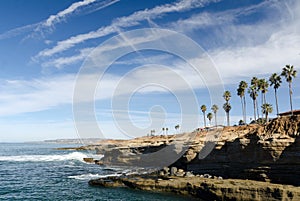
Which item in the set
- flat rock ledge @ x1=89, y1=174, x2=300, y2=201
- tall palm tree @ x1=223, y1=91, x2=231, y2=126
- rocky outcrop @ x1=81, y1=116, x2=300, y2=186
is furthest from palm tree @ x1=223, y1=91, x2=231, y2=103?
flat rock ledge @ x1=89, y1=174, x2=300, y2=201

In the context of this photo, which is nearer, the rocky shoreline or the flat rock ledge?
the flat rock ledge

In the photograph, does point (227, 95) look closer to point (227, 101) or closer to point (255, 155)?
point (227, 101)

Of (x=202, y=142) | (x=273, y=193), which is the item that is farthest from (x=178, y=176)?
(x=273, y=193)

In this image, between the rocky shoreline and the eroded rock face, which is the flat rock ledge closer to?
the rocky shoreline

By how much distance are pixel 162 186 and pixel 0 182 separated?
31.0 metres

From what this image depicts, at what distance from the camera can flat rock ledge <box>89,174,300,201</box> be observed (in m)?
30.1

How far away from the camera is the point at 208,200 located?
3453 centimetres

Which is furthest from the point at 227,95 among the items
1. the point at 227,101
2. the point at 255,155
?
the point at 255,155

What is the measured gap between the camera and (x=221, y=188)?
3369cm

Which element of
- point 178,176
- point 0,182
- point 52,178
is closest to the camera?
point 178,176

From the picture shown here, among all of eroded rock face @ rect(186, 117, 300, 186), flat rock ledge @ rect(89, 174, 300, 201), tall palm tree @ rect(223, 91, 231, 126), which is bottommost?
flat rock ledge @ rect(89, 174, 300, 201)

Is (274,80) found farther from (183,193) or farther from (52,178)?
(52,178)

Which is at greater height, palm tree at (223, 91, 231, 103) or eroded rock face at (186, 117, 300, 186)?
palm tree at (223, 91, 231, 103)

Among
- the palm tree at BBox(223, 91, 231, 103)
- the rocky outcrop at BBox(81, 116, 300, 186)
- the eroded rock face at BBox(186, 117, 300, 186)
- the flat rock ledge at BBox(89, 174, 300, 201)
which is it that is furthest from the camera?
the palm tree at BBox(223, 91, 231, 103)
